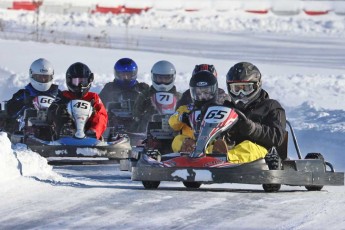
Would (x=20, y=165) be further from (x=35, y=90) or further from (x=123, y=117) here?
(x=123, y=117)

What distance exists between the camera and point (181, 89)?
24047 mm

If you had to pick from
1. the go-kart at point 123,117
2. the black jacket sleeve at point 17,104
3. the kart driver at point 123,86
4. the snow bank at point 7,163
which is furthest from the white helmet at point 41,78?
the snow bank at point 7,163

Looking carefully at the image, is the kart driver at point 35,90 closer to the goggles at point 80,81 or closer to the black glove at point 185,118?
the goggles at point 80,81

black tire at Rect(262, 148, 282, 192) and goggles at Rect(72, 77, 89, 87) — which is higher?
goggles at Rect(72, 77, 89, 87)

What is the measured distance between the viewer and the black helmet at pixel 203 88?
480 inches

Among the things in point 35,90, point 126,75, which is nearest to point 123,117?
point 35,90

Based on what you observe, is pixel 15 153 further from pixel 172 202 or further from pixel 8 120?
pixel 8 120

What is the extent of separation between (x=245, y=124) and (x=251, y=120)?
0.34 metres

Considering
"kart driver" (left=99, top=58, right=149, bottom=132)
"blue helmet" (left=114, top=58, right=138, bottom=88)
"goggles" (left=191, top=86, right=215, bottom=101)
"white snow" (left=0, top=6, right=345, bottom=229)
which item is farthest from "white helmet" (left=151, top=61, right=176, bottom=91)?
"goggles" (left=191, top=86, right=215, bottom=101)

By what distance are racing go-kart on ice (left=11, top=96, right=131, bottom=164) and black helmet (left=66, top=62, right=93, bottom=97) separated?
262 mm

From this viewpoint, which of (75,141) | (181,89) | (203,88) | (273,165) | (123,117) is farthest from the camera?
(181,89)

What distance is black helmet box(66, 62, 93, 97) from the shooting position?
14.9 m

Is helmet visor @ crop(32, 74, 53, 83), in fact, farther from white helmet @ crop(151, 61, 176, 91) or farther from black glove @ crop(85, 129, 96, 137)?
black glove @ crop(85, 129, 96, 137)

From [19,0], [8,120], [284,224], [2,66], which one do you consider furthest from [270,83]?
[19,0]
